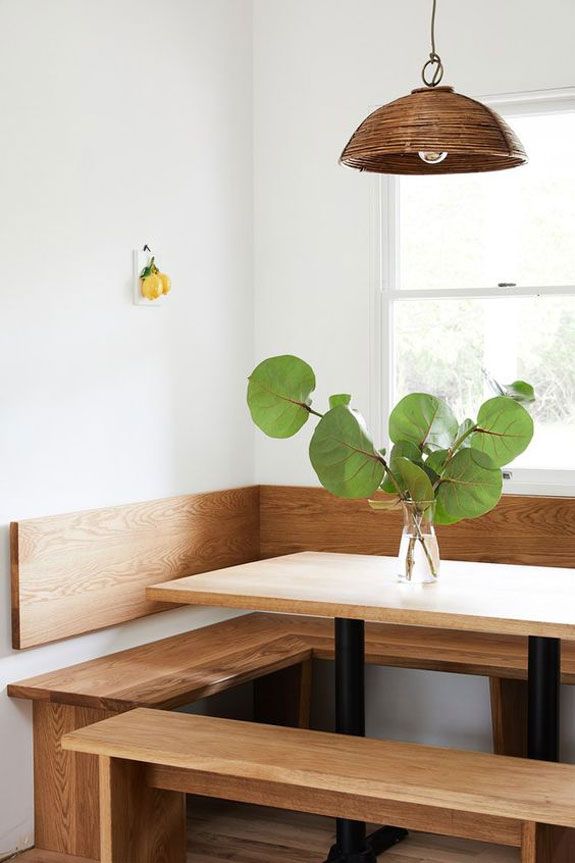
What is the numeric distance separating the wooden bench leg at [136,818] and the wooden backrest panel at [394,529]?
1.40 m

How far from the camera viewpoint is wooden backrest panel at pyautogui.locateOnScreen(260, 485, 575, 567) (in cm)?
392

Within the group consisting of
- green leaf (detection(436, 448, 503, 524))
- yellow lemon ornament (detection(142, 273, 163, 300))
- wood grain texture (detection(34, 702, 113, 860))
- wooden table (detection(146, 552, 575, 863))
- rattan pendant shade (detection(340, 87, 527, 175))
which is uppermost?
rattan pendant shade (detection(340, 87, 527, 175))

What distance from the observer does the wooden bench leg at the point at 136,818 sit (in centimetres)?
280

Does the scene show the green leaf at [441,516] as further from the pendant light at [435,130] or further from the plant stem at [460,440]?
the pendant light at [435,130]

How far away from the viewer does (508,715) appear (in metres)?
3.65

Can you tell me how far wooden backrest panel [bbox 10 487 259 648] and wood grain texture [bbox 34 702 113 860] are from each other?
23cm

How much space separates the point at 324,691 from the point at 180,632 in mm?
605

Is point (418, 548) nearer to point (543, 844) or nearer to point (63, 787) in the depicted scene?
point (543, 844)

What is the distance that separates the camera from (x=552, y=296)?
3.96m

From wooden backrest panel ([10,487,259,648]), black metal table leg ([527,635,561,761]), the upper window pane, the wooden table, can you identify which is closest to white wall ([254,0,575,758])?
the upper window pane

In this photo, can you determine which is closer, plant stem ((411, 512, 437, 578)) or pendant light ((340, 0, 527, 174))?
pendant light ((340, 0, 527, 174))

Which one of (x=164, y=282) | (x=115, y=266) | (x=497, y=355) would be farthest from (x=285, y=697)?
(x=115, y=266)

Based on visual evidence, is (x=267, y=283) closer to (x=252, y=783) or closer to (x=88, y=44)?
(x=88, y=44)

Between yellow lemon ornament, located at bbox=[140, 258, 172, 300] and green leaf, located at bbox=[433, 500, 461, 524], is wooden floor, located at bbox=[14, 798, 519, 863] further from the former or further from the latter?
yellow lemon ornament, located at bbox=[140, 258, 172, 300]
